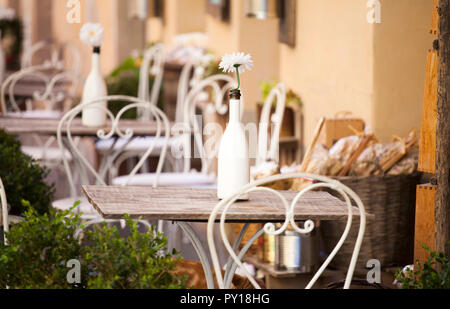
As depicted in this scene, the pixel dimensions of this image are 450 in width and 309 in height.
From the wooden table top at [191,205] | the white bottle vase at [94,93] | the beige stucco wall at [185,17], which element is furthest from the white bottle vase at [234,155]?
the beige stucco wall at [185,17]

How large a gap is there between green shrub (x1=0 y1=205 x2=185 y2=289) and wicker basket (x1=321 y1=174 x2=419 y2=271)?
4.86 feet

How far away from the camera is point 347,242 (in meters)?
3.70

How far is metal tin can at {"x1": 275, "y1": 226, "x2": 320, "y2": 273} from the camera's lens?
146 inches

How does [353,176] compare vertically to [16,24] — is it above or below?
below

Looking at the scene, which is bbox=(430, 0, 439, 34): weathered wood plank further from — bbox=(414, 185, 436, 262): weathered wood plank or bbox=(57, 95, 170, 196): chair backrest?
bbox=(57, 95, 170, 196): chair backrest

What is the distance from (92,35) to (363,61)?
1.27 m

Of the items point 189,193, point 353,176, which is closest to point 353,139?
point 353,176

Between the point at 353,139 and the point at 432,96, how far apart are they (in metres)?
0.89

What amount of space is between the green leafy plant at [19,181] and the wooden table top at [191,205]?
917 mm

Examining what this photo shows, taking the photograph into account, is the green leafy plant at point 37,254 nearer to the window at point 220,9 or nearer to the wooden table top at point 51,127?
the wooden table top at point 51,127

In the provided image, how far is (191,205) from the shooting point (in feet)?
8.52

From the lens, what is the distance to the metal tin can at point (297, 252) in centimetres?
370

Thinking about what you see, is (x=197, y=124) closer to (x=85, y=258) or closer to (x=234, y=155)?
(x=234, y=155)
